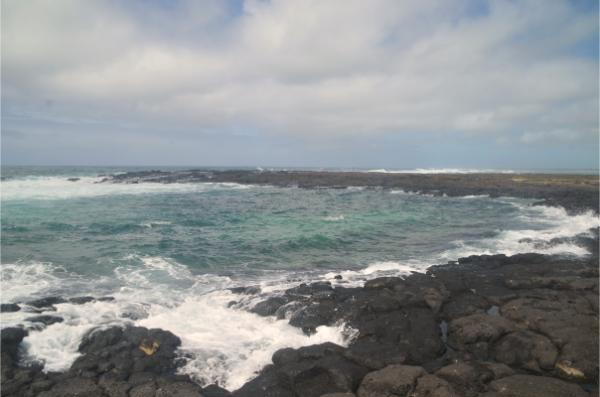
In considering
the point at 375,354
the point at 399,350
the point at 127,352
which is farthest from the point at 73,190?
the point at 399,350

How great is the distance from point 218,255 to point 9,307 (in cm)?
867

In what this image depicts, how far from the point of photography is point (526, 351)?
8414mm

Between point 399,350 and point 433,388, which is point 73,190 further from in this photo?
point 433,388

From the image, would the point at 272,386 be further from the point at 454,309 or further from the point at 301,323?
the point at 454,309

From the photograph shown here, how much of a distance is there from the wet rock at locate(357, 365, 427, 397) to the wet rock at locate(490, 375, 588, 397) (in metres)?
1.45

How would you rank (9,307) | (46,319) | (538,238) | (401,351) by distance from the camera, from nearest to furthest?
(401,351) → (46,319) → (9,307) → (538,238)

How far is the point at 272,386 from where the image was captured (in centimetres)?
759

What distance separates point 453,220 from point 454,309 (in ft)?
63.4

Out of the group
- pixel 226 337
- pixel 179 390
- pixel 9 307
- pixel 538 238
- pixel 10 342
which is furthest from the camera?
pixel 538 238

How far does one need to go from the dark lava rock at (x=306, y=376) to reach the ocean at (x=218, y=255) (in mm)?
543

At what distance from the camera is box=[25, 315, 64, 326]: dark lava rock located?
10.3 m

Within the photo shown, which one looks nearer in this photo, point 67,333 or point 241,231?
point 67,333

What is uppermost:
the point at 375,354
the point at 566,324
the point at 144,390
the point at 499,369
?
the point at 566,324

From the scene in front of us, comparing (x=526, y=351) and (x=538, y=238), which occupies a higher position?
(x=538, y=238)
